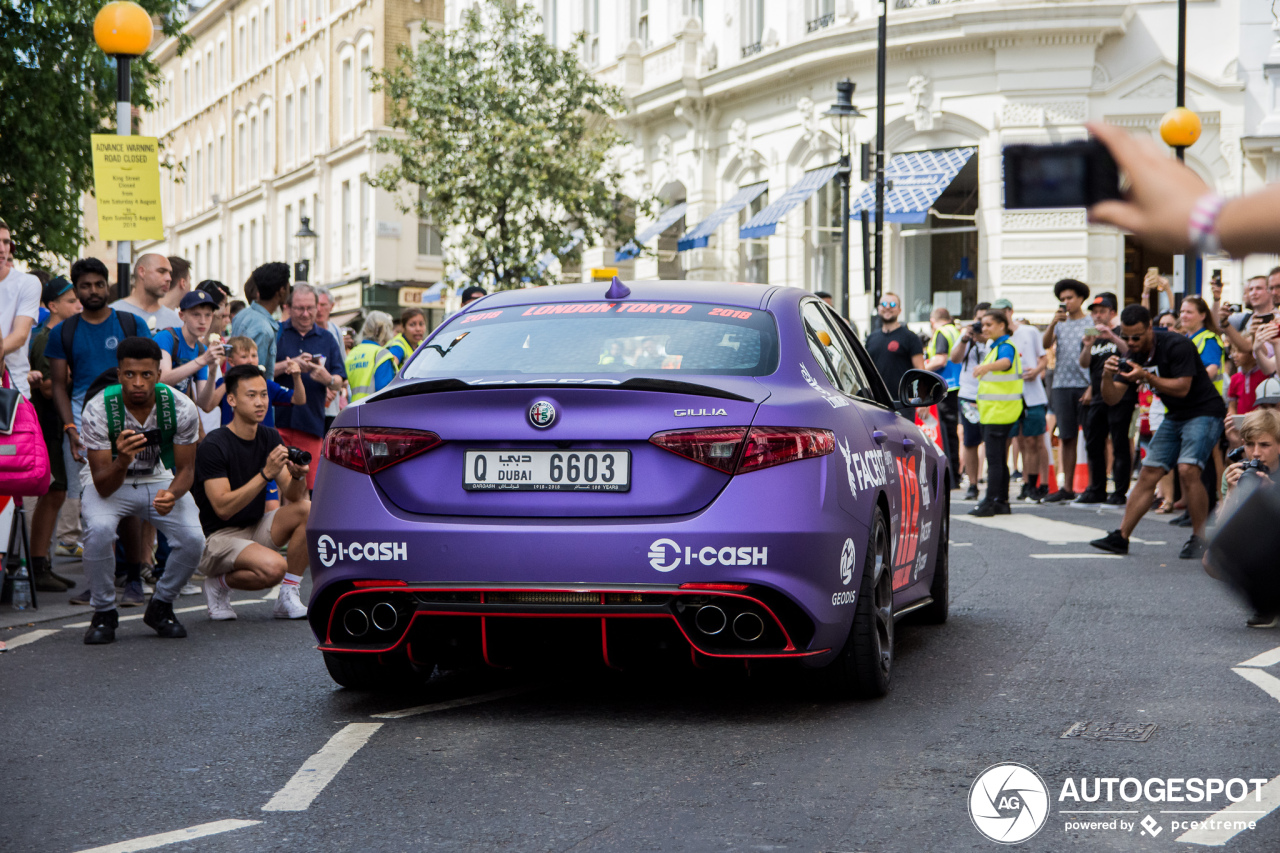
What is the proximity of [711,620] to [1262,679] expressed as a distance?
2542 mm

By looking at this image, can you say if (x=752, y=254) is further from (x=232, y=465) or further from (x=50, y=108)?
(x=232, y=465)

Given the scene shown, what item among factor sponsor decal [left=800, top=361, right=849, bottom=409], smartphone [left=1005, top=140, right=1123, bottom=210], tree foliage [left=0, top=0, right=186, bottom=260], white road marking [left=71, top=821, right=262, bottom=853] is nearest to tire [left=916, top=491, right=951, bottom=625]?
factor sponsor decal [left=800, top=361, right=849, bottom=409]

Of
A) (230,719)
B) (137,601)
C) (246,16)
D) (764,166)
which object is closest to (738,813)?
(230,719)

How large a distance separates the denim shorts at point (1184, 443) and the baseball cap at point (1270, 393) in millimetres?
799

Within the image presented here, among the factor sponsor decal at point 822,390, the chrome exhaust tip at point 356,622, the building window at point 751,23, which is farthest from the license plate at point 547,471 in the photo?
the building window at point 751,23

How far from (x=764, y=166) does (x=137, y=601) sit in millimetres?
22869

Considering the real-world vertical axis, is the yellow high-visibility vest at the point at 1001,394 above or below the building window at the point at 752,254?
below

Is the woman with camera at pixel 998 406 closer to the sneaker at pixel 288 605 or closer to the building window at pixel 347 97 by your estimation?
the sneaker at pixel 288 605

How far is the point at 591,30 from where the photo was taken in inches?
1426

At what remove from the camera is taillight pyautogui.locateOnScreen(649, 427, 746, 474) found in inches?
204

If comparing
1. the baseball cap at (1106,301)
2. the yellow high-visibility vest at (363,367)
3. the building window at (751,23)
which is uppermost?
the building window at (751,23)

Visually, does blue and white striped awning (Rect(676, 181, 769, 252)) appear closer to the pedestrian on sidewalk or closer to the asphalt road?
the pedestrian on sidewalk

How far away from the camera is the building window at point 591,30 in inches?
1414

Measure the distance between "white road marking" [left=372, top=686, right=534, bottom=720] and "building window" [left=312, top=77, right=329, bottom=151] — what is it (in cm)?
4671
